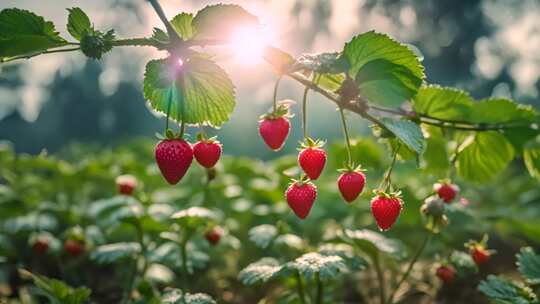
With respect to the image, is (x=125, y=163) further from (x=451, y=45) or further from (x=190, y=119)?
(x=451, y=45)

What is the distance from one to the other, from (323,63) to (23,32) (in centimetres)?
91

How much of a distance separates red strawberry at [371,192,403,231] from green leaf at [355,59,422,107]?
33 cm

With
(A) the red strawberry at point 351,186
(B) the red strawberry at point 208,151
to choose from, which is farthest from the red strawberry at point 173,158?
(A) the red strawberry at point 351,186

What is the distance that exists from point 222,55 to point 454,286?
104 inches

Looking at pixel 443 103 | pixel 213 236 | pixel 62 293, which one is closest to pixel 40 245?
pixel 213 236

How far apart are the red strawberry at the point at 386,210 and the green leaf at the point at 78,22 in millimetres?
1074

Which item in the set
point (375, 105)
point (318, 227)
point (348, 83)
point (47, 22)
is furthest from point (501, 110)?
point (318, 227)

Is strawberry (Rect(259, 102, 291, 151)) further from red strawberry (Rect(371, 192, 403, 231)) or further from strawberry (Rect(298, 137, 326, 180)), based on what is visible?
red strawberry (Rect(371, 192, 403, 231))

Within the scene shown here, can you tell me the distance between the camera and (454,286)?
3773 mm

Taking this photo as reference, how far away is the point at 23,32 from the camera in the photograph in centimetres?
175

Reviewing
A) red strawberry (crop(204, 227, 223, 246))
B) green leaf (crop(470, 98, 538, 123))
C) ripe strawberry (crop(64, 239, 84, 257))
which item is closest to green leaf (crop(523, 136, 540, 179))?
green leaf (crop(470, 98, 538, 123))

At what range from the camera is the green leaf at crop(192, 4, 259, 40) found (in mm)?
1719

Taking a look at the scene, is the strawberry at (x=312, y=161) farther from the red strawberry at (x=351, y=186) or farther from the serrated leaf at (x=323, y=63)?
the serrated leaf at (x=323, y=63)

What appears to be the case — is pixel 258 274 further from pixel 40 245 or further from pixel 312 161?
pixel 40 245
